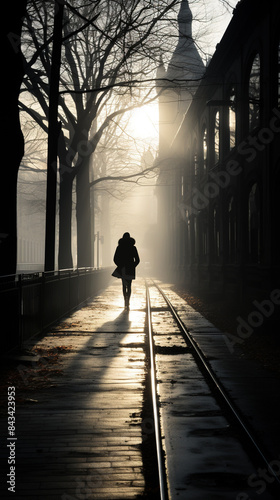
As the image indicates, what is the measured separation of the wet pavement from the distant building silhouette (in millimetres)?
5773

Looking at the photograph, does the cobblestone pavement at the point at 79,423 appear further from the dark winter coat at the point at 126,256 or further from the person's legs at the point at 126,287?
the dark winter coat at the point at 126,256

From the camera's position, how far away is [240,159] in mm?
20906

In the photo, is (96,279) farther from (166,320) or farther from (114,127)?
(166,320)

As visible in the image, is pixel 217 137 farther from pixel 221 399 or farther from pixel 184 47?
pixel 221 399

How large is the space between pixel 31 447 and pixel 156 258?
75.1 meters

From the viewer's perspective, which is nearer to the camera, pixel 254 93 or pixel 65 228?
pixel 254 93

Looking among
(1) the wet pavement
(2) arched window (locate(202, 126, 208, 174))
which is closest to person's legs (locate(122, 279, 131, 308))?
(1) the wet pavement

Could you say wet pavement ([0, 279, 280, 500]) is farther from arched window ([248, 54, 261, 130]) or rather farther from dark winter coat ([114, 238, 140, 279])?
arched window ([248, 54, 261, 130])

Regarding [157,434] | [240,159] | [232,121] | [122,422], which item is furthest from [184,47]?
[157,434]

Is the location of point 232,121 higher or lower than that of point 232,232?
higher

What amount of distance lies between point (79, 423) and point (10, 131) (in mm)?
6263

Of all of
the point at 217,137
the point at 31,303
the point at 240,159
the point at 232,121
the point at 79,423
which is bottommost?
the point at 79,423

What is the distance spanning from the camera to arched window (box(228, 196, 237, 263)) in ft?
74.8

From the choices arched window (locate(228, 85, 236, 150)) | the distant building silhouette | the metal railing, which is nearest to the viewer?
the metal railing
